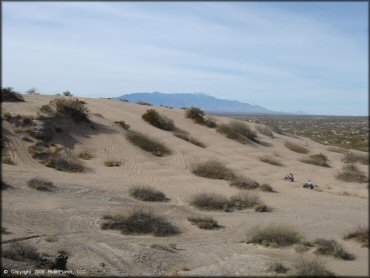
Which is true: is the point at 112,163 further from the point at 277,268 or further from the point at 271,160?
the point at 277,268

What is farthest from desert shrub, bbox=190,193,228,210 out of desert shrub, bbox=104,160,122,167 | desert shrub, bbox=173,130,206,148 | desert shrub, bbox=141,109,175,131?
desert shrub, bbox=141,109,175,131

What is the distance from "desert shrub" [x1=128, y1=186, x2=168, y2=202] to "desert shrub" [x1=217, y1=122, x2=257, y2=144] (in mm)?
16258

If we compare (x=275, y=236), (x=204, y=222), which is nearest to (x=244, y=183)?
(x=204, y=222)

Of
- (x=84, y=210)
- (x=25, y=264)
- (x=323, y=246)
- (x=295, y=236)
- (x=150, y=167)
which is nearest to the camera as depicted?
(x=25, y=264)

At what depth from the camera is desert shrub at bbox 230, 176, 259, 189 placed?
22.9 meters

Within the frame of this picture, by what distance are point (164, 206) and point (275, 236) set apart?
21.6 feet

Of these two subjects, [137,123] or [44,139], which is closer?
[44,139]

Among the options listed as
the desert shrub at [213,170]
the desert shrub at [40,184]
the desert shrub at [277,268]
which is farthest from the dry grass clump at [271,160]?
the desert shrub at [277,268]

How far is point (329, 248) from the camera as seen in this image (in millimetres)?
11812

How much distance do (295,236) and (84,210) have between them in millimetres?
7933

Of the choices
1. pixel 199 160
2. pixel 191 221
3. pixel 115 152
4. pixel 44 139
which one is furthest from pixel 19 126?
pixel 191 221

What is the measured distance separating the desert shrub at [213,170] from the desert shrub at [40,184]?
353 inches

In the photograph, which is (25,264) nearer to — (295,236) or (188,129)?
(295,236)

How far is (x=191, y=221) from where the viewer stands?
1759 cm
